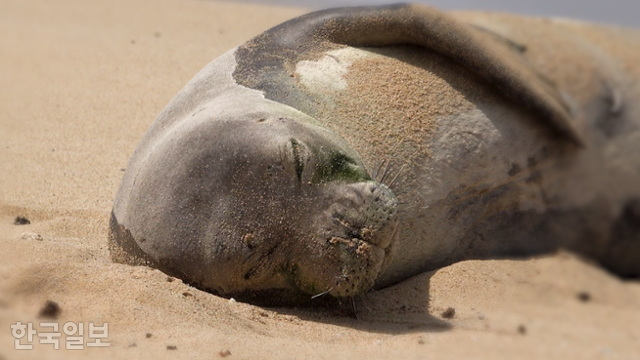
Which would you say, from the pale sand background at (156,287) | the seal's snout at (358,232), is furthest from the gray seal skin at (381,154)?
the pale sand background at (156,287)

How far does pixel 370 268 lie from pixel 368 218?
0.21 meters

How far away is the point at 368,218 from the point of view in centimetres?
324

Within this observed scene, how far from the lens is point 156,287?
10.8 feet

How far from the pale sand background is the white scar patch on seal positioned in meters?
1.02

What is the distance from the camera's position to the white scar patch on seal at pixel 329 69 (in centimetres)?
390

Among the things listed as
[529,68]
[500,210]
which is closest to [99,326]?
[500,210]

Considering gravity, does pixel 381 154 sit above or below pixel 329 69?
below

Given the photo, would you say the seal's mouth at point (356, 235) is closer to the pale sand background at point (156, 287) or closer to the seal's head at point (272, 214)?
the seal's head at point (272, 214)

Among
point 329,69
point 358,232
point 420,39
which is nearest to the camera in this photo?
point 358,232

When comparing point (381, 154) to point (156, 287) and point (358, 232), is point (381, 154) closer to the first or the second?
point (358, 232)

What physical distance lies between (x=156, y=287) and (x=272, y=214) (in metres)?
0.56

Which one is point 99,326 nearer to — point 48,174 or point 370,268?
point 370,268

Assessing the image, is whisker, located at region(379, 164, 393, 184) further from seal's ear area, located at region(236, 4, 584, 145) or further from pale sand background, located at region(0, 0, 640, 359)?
seal's ear area, located at region(236, 4, 584, 145)

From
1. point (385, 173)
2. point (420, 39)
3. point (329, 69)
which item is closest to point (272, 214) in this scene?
point (385, 173)
